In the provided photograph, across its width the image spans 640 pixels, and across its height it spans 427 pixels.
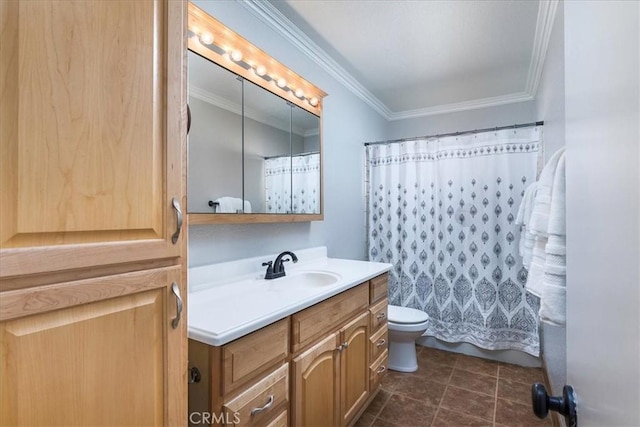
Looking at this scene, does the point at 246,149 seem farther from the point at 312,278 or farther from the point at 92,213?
the point at 92,213

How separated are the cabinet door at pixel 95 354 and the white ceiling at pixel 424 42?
175 centimetres

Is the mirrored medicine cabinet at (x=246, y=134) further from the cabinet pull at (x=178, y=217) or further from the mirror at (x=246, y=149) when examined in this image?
the cabinet pull at (x=178, y=217)

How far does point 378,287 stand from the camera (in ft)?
6.48

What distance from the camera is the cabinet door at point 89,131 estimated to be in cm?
54

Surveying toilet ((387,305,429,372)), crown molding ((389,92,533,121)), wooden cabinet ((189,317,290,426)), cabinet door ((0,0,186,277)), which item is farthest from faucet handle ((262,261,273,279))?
crown molding ((389,92,533,121))

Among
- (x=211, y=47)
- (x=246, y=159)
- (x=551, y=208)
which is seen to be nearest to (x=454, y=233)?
(x=551, y=208)

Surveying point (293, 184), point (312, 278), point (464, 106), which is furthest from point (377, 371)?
point (464, 106)

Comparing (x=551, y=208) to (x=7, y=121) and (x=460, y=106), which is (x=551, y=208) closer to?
(x=7, y=121)

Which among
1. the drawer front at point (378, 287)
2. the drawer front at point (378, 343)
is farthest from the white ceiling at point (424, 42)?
the drawer front at point (378, 343)

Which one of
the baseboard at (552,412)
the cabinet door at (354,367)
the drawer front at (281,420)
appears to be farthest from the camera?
the baseboard at (552,412)

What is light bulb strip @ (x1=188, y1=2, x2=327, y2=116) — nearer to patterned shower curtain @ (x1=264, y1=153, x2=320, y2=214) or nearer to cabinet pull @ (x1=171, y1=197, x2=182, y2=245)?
patterned shower curtain @ (x1=264, y1=153, x2=320, y2=214)

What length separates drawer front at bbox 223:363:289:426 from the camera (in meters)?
0.98

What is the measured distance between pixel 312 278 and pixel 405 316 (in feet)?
3.26

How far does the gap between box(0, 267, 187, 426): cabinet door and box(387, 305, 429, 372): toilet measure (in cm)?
187
